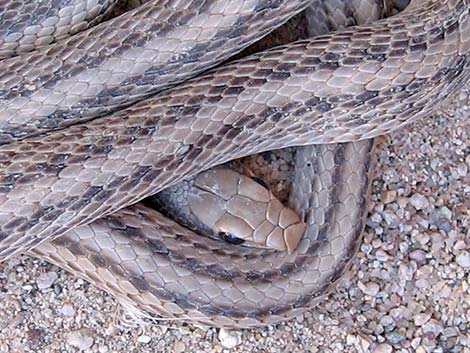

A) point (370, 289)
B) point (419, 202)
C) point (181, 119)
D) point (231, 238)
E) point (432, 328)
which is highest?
point (181, 119)

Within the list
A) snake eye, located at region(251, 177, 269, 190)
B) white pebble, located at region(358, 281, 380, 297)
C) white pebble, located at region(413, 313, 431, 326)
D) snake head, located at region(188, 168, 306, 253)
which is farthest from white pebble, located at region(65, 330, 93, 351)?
white pebble, located at region(413, 313, 431, 326)

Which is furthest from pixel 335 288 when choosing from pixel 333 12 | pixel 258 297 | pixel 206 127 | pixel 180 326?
pixel 333 12

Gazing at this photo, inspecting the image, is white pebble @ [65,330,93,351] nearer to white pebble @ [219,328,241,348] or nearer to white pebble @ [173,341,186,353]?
white pebble @ [173,341,186,353]

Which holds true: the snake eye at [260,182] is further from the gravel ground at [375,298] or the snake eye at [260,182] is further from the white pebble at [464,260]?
the white pebble at [464,260]

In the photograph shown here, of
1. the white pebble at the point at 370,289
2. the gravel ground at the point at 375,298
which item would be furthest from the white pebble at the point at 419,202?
the white pebble at the point at 370,289

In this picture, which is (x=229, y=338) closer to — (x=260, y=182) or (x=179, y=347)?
(x=179, y=347)

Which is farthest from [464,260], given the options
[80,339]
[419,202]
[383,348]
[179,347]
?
[80,339]
